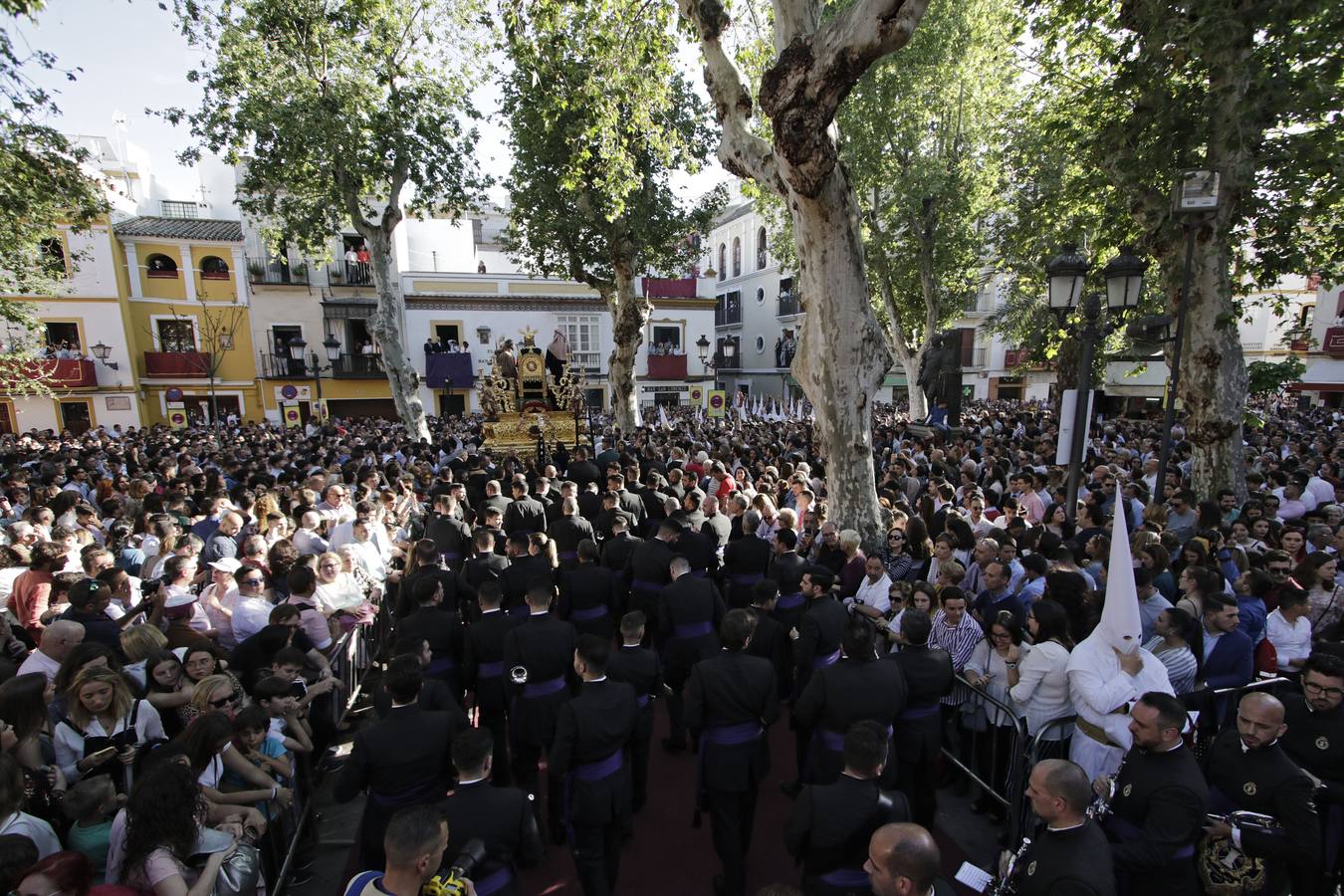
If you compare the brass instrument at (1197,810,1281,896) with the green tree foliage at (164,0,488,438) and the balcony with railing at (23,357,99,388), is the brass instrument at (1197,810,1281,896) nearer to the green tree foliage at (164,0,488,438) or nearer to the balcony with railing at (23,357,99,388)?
the green tree foliage at (164,0,488,438)

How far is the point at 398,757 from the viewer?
11.0 feet

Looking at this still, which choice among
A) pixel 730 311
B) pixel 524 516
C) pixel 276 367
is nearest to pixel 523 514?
Result: pixel 524 516

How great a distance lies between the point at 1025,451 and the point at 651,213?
10673 mm

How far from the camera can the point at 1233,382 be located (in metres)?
8.77

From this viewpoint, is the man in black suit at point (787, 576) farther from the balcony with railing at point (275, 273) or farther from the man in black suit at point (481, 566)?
the balcony with railing at point (275, 273)

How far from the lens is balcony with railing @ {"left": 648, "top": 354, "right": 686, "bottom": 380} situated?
3072cm

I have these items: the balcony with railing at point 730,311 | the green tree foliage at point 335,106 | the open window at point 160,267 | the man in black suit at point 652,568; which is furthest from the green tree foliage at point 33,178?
the balcony with railing at point 730,311

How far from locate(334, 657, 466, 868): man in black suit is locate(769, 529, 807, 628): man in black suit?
2875 mm

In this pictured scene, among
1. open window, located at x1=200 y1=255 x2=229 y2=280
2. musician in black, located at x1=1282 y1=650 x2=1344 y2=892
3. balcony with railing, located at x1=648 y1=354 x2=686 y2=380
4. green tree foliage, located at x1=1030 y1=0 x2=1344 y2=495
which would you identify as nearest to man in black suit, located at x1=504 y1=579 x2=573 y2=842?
musician in black, located at x1=1282 y1=650 x2=1344 y2=892

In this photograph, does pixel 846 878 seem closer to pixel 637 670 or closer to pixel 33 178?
pixel 637 670

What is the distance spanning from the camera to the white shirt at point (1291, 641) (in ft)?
14.7

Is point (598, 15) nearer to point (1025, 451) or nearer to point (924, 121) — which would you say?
point (1025, 451)

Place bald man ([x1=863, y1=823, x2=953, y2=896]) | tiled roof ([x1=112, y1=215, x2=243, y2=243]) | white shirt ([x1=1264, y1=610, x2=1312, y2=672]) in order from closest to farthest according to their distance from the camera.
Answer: bald man ([x1=863, y1=823, x2=953, y2=896]) < white shirt ([x1=1264, y1=610, x2=1312, y2=672]) < tiled roof ([x1=112, y1=215, x2=243, y2=243])

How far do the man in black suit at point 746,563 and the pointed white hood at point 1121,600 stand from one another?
10.2 ft
